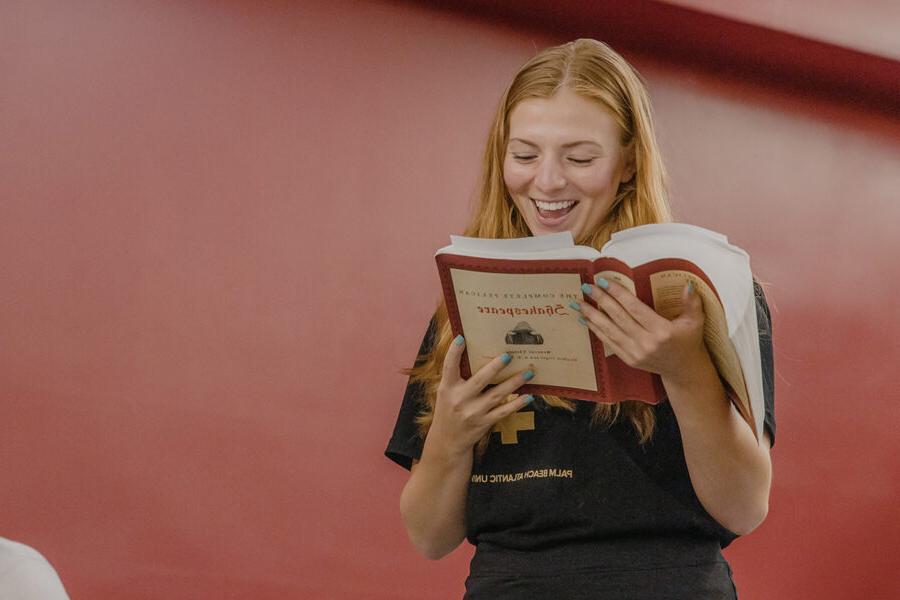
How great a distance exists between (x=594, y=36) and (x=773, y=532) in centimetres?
125

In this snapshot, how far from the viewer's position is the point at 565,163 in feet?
4.58

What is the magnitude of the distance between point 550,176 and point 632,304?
11.1 inches

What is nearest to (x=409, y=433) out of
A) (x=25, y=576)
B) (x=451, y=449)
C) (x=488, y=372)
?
(x=451, y=449)

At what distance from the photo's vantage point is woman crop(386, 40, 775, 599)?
3.98 ft

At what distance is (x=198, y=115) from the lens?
2311mm

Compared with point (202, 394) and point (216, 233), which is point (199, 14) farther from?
point (202, 394)

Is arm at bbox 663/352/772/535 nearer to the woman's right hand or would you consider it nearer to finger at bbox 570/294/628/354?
finger at bbox 570/294/628/354

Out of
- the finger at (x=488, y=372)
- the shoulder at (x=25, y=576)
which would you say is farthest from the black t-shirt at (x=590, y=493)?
the shoulder at (x=25, y=576)

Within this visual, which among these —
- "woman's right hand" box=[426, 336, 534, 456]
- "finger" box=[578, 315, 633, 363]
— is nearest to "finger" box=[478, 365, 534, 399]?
"woman's right hand" box=[426, 336, 534, 456]

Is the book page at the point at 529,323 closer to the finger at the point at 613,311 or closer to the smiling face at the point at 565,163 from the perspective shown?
the finger at the point at 613,311

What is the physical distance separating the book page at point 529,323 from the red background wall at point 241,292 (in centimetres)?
111

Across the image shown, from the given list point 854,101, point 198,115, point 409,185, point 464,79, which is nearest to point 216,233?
point 198,115

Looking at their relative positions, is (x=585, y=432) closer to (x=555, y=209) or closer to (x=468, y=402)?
(x=468, y=402)

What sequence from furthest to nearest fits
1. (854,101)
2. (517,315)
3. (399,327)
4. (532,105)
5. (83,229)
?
(854,101) → (399,327) → (83,229) → (532,105) → (517,315)
